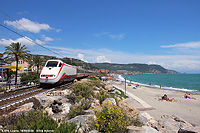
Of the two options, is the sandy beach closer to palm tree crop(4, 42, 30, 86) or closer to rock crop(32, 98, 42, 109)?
rock crop(32, 98, 42, 109)

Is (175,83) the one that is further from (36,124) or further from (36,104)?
(36,124)

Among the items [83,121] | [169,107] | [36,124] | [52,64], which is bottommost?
[169,107]

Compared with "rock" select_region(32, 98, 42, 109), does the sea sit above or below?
below

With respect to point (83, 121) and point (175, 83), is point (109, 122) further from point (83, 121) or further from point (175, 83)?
point (175, 83)

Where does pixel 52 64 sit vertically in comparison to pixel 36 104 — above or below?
above

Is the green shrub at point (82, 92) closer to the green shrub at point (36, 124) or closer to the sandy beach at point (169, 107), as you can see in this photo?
the green shrub at point (36, 124)

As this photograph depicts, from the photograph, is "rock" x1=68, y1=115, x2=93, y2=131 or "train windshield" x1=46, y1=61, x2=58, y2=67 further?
"train windshield" x1=46, y1=61, x2=58, y2=67

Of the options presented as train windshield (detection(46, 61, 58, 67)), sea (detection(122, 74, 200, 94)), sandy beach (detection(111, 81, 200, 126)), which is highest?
train windshield (detection(46, 61, 58, 67))

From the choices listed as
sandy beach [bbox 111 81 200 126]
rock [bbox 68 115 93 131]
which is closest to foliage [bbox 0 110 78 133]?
rock [bbox 68 115 93 131]

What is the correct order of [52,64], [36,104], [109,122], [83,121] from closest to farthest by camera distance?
[109,122]
[83,121]
[36,104]
[52,64]

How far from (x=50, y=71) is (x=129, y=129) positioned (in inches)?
435

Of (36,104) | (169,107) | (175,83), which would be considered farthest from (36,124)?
(175,83)

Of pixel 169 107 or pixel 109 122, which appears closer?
pixel 109 122

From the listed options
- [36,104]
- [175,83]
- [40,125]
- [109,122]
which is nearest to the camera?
[40,125]
